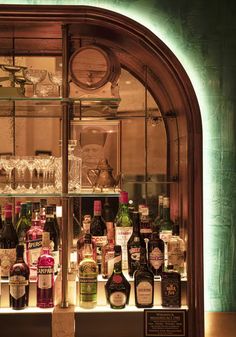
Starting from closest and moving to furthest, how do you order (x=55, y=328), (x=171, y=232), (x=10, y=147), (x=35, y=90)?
(x=55, y=328), (x=35, y=90), (x=171, y=232), (x=10, y=147)

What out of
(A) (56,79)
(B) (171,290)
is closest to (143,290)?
(B) (171,290)

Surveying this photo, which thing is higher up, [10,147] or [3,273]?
[10,147]

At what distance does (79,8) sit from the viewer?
1746mm

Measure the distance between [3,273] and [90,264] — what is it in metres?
0.39

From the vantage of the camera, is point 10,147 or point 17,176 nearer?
point 17,176

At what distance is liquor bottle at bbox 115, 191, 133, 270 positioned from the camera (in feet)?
6.33

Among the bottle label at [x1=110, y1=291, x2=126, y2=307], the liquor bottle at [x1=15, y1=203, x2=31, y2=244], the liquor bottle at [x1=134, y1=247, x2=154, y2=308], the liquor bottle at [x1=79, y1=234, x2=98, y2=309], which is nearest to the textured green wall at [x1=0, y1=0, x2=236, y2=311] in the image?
the liquor bottle at [x1=134, y1=247, x2=154, y2=308]

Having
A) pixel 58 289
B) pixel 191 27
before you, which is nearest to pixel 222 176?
pixel 191 27

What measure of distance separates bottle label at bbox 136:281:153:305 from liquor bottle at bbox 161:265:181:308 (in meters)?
0.06

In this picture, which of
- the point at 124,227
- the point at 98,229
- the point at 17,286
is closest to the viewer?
the point at 17,286

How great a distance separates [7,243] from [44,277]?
0.38 metres

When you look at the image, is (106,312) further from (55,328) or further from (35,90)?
(35,90)

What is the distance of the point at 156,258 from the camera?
76.7 inches

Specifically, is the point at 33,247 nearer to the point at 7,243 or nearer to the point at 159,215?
the point at 7,243
